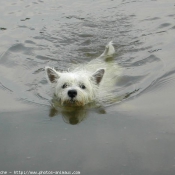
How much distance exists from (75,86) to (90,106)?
48cm

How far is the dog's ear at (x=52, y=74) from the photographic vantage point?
7.13m

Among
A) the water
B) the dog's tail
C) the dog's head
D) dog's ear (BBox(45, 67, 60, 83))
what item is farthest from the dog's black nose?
the dog's tail

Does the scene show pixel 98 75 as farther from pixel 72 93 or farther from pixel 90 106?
pixel 72 93

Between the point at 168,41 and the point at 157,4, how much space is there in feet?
12.5

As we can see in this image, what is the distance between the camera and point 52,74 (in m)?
7.20

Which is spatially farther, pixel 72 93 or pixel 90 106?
pixel 90 106

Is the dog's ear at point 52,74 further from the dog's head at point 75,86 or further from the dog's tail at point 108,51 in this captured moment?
the dog's tail at point 108,51

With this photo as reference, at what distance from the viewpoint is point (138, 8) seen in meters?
12.8

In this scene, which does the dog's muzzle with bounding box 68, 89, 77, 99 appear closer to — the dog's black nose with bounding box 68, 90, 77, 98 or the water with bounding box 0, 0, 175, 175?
the dog's black nose with bounding box 68, 90, 77, 98

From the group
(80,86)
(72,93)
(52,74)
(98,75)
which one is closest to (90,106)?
(80,86)

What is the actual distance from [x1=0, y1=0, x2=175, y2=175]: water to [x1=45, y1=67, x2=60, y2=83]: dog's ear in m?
0.37

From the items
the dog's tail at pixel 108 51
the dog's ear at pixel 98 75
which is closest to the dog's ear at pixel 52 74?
the dog's ear at pixel 98 75

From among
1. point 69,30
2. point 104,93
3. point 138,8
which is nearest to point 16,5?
point 69,30

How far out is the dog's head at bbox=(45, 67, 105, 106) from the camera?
6520 millimetres
